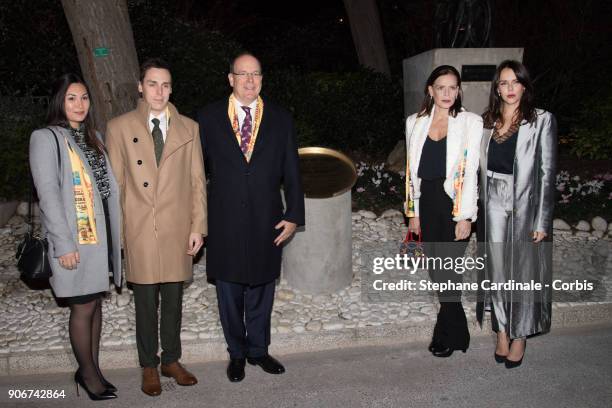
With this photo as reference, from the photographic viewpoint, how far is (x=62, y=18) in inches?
341

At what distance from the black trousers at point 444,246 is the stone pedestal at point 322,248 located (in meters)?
1.20

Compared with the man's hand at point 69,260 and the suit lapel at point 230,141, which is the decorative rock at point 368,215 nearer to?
the suit lapel at point 230,141

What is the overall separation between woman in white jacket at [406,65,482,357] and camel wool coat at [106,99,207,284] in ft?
4.95

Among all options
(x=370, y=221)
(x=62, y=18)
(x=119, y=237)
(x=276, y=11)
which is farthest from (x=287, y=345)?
(x=276, y=11)

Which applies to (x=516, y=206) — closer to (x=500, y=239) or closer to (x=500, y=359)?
(x=500, y=239)

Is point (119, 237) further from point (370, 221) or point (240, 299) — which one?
point (370, 221)

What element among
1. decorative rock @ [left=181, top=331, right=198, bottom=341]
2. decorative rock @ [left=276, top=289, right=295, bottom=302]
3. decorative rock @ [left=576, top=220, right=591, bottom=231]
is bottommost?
decorative rock @ [left=181, top=331, right=198, bottom=341]

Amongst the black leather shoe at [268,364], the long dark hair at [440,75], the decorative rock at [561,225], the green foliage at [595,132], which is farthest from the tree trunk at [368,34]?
the black leather shoe at [268,364]

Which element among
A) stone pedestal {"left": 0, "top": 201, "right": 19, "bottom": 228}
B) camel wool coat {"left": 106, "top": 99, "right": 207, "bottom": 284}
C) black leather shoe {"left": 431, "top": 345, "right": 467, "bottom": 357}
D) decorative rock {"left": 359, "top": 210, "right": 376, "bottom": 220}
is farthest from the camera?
decorative rock {"left": 359, "top": 210, "right": 376, "bottom": 220}

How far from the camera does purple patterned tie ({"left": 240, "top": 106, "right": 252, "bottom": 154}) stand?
3.73m

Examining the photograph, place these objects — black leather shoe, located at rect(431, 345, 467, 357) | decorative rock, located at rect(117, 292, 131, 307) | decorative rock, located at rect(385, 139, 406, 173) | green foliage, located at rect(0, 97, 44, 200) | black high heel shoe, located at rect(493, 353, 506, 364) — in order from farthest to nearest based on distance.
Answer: decorative rock, located at rect(385, 139, 406, 173) < green foliage, located at rect(0, 97, 44, 200) < decorative rock, located at rect(117, 292, 131, 307) < black leather shoe, located at rect(431, 345, 467, 357) < black high heel shoe, located at rect(493, 353, 506, 364)

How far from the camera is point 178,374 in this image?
3.83 meters

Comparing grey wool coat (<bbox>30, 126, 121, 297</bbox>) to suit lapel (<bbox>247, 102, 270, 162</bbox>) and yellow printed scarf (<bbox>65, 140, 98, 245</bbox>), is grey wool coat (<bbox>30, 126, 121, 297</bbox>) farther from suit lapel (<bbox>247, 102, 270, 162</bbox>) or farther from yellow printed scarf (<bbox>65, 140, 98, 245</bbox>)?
suit lapel (<bbox>247, 102, 270, 162</bbox>)

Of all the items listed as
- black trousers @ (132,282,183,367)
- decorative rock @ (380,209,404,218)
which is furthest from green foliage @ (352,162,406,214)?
black trousers @ (132,282,183,367)
